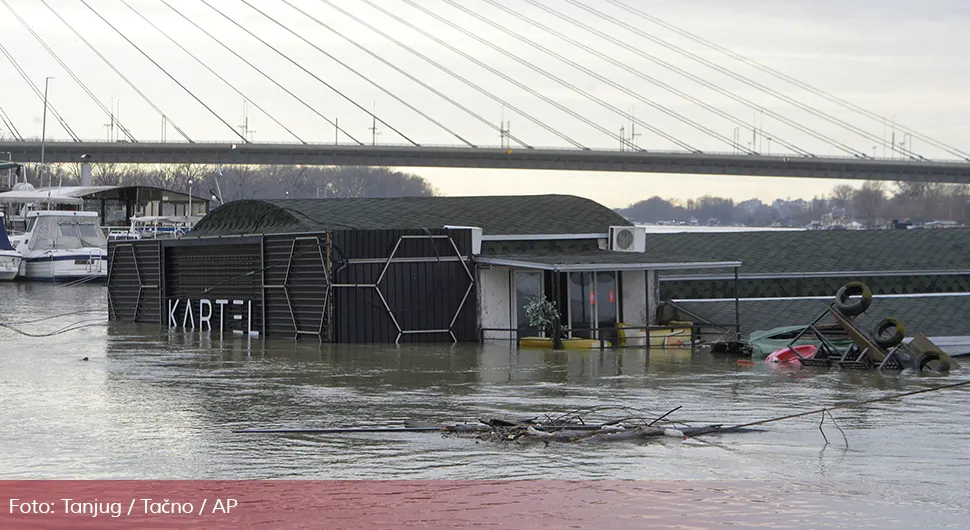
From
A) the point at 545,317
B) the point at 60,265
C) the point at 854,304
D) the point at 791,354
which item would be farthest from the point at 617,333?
the point at 60,265

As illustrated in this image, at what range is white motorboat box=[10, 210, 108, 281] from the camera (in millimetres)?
69812

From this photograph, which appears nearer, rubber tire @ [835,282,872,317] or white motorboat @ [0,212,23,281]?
rubber tire @ [835,282,872,317]

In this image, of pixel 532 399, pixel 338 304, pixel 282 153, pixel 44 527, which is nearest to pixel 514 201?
pixel 338 304

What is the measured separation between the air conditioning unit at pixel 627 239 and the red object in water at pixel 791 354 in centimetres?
669

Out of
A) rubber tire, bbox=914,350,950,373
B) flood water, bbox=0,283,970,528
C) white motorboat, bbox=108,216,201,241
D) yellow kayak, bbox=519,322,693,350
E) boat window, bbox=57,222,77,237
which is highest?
white motorboat, bbox=108,216,201,241

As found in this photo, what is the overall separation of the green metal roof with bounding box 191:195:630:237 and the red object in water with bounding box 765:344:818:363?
24.7 feet

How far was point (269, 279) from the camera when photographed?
3175cm

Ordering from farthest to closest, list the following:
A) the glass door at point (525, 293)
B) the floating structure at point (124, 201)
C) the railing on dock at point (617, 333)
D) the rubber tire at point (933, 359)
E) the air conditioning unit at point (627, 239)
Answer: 1. the floating structure at point (124, 201)
2. the air conditioning unit at point (627, 239)
3. the glass door at point (525, 293)
4. the railing on dock at point (617, 333)
5. the rubber tire at point (933, 359)

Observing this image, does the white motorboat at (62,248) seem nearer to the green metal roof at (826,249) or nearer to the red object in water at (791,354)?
the green metal roof at (826,249)

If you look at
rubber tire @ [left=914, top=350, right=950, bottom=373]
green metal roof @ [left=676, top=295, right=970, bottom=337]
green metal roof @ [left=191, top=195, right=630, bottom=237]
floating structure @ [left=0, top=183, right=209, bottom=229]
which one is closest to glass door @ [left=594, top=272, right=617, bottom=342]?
green metal roof @ [left=676, top=295, right=970, bottom=337]

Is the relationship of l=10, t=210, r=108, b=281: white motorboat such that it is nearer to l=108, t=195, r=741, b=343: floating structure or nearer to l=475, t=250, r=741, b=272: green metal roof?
l=108, t=195, r=741, b=343: floating structure

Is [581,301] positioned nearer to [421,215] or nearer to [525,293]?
[525,293]

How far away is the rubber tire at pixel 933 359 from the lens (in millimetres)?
25219

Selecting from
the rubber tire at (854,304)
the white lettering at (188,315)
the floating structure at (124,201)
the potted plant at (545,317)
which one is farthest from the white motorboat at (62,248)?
the rubber tire at (854,304)
